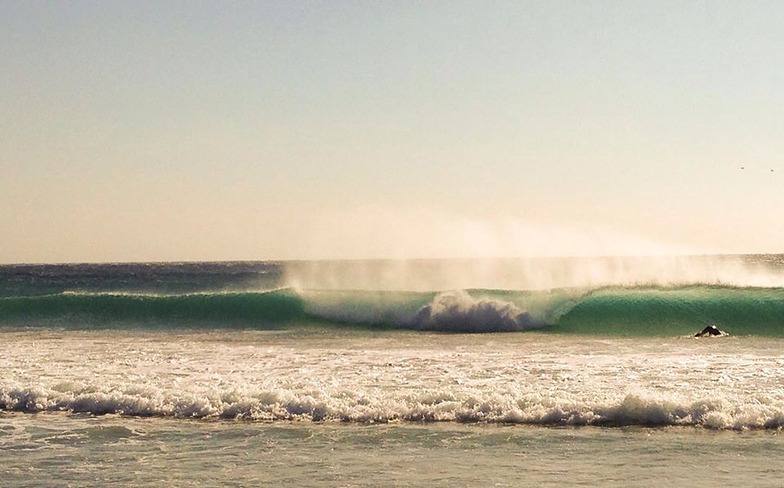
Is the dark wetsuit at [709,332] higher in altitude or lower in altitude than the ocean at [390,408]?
higher

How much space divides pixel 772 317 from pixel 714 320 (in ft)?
6.26

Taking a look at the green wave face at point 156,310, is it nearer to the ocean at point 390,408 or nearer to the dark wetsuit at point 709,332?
the ocean at point 390,408

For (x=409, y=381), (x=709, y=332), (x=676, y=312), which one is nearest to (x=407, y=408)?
(x=409, y=381)

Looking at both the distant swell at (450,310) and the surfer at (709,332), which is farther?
the distant swell at (450,310)

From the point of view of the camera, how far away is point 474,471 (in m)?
8.34

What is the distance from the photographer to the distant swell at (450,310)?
27.3 meters

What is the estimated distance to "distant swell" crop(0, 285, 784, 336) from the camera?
27312 millimetres

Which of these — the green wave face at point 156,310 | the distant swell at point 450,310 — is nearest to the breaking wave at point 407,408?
the distant swell at point 450,310

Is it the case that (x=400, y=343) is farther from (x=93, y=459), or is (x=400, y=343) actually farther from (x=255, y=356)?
(x=93, y=459)

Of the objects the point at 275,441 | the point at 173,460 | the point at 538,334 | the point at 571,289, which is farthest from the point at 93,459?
the point at 571,289

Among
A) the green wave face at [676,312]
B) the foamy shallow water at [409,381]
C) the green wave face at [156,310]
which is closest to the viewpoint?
the foamy shallow water at [409,381]

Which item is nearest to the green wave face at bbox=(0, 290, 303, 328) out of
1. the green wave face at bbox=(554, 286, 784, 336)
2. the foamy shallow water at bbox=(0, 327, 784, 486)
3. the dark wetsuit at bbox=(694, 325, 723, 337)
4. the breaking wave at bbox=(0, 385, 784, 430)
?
the green wave face at bbox=(554, 286, 784, 336)

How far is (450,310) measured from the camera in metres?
28.9

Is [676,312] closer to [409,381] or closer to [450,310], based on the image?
[450,310]
